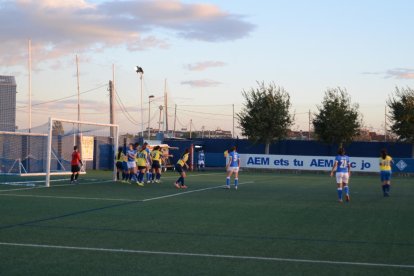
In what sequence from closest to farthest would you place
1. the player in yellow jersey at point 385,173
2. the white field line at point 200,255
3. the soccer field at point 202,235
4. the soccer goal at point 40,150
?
the soccer field at point 202,235 < the white field line at point 200,255 < the player in yellow jersey at point 385,173 < the soccer goal at point 40,150

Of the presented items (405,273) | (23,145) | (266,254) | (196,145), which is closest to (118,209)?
(266,254)

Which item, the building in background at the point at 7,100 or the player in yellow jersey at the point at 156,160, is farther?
the building in background at the point at 7,100

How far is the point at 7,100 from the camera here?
49.8 metres

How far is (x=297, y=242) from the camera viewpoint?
11.0 m

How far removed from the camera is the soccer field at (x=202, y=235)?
869 cm

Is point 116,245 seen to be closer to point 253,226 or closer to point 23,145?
point 253,226

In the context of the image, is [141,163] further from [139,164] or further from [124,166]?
[124,166]

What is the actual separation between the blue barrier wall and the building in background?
1370cm

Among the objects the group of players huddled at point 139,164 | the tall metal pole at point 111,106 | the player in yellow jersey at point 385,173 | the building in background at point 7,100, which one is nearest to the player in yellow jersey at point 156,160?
the group of players huddled at point 139,164

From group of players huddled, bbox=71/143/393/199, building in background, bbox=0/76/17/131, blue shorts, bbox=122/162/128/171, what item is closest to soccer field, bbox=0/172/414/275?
group of players huddled, bbox=71/143/393/199

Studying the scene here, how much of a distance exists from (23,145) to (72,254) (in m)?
25.3

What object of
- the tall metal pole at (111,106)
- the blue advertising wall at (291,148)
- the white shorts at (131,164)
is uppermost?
the tall metal pole at (111,106)

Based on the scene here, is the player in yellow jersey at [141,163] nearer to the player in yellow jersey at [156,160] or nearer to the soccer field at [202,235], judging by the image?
the player in yellow jersey at [156,160]

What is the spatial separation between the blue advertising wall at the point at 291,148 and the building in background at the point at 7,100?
1370 centimetres
